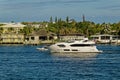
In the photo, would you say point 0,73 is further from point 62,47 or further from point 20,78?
point 62,47

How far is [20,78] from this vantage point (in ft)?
183

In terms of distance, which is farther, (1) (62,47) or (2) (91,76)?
(1) (62,47)

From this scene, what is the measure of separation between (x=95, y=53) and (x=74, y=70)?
143ft

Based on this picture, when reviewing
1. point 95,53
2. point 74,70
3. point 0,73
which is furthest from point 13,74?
point 95,53

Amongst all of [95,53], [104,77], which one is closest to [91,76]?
[104,77]

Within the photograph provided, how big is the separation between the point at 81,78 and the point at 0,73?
11082 mm

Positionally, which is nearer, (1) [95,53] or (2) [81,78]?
(2) [81,78]

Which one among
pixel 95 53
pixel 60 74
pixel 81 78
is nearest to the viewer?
pixel 81 78

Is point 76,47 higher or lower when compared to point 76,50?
higher

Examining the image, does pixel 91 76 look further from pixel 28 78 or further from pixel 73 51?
pixel 73 51

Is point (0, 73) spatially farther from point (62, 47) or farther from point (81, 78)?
point (62, 47)

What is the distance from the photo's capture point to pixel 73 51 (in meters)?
110

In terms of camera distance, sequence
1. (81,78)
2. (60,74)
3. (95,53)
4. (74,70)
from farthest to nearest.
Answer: (95,53), (74,70), (60,74), (81,78)

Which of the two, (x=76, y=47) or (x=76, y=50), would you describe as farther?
(x=76, y=47)
